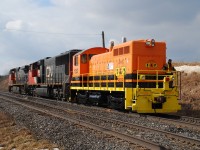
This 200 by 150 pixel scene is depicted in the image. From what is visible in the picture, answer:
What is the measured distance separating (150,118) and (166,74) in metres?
2.67

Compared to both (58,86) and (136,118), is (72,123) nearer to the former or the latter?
(136,118)

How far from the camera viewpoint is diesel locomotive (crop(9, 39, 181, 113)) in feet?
47.0

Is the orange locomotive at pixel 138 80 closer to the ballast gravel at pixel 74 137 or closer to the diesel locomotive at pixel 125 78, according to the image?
the diesel locomotive at pixel 125 78

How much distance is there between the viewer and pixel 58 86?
25.0m

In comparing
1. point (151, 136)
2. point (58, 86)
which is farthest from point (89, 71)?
point (151, 136)

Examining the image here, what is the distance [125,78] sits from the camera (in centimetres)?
1514

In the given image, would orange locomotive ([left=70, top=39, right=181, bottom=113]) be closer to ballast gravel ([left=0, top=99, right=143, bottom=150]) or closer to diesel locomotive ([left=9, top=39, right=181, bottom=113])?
diesel locomotive ([left=9, top=39, right=181, bottom=113])

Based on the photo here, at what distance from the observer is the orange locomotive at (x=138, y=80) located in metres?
14.2

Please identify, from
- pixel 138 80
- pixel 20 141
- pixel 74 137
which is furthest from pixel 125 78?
pixel 20 141

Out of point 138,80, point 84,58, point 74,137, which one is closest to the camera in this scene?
point 74,137

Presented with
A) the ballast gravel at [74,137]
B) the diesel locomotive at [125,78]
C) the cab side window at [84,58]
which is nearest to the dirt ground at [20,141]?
the ballast gravel at [74,137]

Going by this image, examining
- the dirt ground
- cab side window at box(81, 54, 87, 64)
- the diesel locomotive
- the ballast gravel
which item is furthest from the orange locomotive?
the dirt ground

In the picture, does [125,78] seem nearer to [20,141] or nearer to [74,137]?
[74,137]

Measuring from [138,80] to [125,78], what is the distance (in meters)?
0.78
